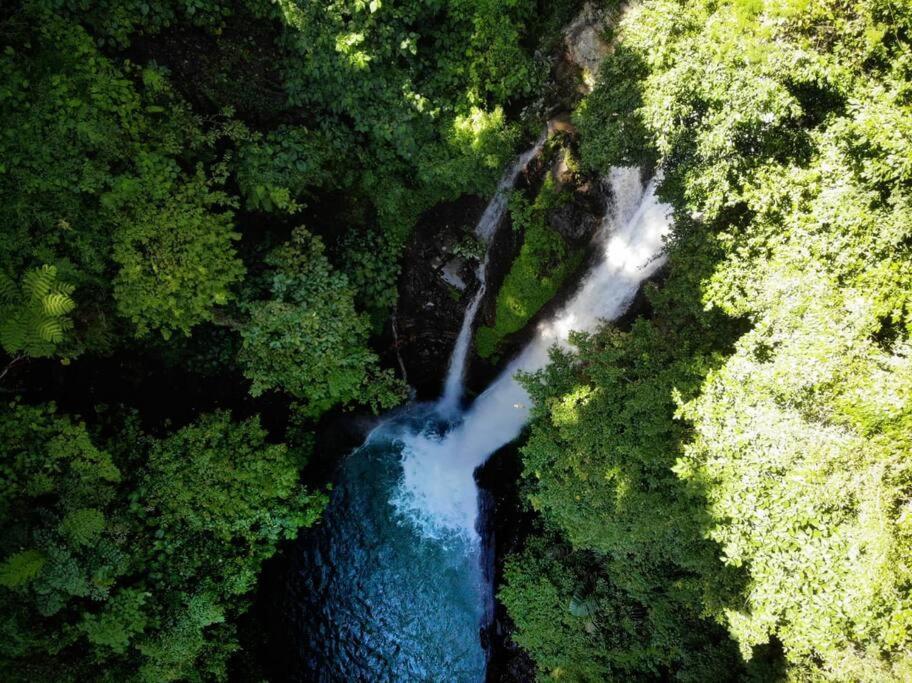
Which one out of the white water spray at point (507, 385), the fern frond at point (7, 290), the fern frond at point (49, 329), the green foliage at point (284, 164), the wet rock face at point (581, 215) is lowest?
the white water spray at point (507, 385)

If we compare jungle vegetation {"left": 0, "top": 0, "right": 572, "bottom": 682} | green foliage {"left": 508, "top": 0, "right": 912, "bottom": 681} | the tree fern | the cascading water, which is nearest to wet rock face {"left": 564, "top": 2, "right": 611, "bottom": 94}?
jungle vegetation {"left": 0, "top": 0, "right": 572, "bottom": 682}

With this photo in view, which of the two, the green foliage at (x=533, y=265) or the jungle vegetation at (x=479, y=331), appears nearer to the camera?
the jungle vegetation at (x=479, y=331)

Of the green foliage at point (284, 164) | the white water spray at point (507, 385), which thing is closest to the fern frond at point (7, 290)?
the green foliage at point (284, 164)

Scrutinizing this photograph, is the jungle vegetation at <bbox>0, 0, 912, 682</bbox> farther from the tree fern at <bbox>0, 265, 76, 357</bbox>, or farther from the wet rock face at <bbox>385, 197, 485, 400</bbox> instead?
the wet rock face at <bbox>385, 197, 485, 400</bbox>

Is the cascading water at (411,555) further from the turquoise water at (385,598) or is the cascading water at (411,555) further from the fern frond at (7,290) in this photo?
the fern frond at (7,290)

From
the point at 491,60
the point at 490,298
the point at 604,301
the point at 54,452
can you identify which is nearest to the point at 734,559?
the point at 604,301

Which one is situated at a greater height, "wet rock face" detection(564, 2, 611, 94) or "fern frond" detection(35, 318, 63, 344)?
"wet rock face" detection(564, 2, 611, 94)

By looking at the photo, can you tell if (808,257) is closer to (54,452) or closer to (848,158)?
(848,158)
